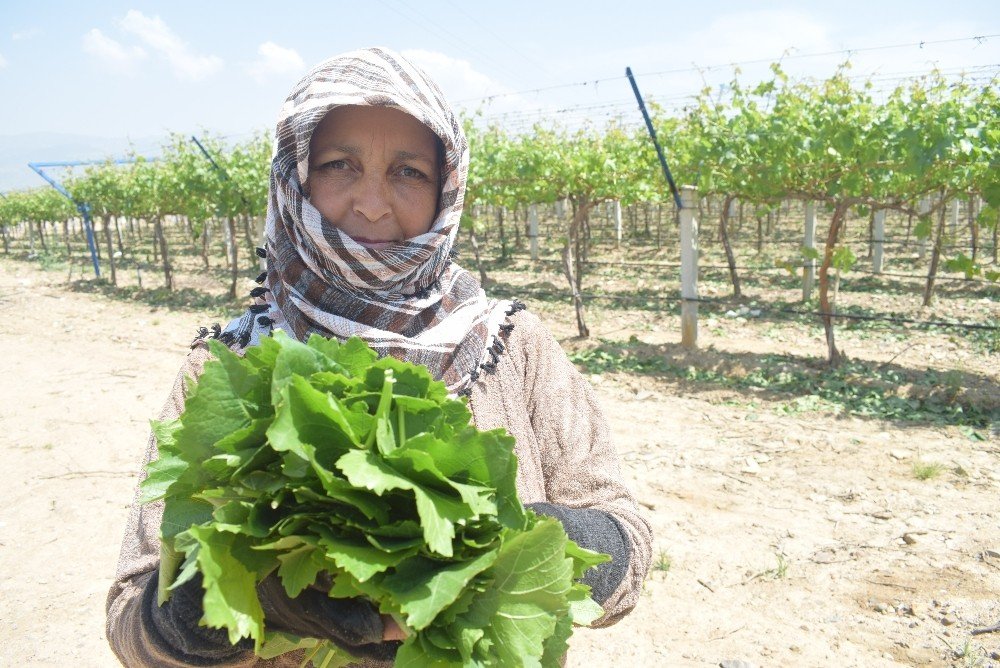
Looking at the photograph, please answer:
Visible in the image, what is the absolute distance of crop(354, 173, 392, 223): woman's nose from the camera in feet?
4.89

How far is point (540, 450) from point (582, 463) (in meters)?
0.09

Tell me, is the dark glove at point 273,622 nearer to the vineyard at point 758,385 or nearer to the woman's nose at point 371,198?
the woman's nose at point 371,198

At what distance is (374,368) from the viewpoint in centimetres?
101

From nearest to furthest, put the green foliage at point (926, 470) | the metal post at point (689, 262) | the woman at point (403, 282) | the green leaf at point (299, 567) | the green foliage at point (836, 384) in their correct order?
1. the green leaf at point (299, 567)
2. the woman at point (403, 282)
3. the green foliage at point (926, 470)
4. the green foliage at point (836, 384)
5. the metal post at point (689, 262)

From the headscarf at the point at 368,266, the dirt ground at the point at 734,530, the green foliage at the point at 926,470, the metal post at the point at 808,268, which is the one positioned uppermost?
the headscarf at the point at 368,266

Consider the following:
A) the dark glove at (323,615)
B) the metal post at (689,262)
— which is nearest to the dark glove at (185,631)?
the dark glove at (323,615)

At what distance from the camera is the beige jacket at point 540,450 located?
1.27m

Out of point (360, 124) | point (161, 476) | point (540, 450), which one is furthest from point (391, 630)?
point (360, 124)

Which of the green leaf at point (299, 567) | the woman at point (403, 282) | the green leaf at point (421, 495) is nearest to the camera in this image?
the green leaf at point (421, 495)

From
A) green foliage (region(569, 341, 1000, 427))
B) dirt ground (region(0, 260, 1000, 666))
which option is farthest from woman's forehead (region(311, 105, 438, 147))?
green foliage (region(569, 341, 1000, 427))

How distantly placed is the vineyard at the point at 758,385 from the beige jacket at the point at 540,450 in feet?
8.17

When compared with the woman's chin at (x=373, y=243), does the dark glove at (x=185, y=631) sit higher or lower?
lower

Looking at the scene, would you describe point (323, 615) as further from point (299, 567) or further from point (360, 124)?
point (360, 124)

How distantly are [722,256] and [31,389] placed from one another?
15.0 metres
